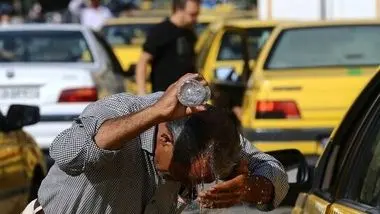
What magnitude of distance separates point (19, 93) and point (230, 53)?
12.1 ft

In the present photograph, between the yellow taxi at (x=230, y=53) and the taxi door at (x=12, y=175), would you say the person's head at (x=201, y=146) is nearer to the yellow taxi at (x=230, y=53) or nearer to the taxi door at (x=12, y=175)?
the taxi door at (x=12, y=175)

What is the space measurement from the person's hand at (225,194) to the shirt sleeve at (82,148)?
0.99ft

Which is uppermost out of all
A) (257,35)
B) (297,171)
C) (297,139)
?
(297,171)

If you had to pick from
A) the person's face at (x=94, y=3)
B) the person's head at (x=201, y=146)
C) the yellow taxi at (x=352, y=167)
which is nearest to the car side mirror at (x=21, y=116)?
the yellow taxi at (x=352, y=167)

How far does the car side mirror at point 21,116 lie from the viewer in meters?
7.17

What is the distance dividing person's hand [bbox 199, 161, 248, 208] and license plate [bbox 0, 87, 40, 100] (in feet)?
26.5

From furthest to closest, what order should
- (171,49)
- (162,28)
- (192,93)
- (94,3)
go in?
(94,3) → (162,28) → (171,49) → (192,93)

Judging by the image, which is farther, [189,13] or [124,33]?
[124,33]

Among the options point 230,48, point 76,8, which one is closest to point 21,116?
point 230,48

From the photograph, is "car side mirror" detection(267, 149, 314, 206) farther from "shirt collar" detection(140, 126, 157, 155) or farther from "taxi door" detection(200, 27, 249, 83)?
"taxi door" detection(200, 27, 249, 83)

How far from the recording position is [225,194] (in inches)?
127

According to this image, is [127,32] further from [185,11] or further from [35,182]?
[35,182]

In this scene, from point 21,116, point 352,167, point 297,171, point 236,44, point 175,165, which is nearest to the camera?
point 175,165

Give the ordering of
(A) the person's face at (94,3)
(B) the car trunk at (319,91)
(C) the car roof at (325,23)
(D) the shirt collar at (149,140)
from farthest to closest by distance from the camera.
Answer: (A) the person's face at (94,3), (C) the car roof at (325,23), (B) the car trunk at (319,91), (D) the shirt collar at (149,140)
